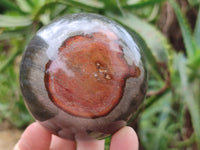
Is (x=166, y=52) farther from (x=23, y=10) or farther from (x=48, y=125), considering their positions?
(x=23, y=10)

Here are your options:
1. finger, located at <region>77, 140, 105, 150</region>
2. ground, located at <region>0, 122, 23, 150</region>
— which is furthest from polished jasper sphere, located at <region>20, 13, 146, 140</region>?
ground, located at <region>0, 122, 23, 150</region>

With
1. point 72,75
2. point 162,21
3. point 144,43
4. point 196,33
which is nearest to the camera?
point 72,75

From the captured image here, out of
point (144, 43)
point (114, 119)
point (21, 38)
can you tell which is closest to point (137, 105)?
point (114, 119)

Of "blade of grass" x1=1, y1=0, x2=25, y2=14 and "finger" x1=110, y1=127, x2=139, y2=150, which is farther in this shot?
"blade of grass" x1=1, y1=0, x2=25, y2=14

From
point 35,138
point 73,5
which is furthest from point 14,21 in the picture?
point 35,138

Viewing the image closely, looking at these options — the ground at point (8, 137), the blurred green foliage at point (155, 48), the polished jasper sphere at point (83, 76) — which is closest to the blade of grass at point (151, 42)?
the blurred green foliage at point (155, 48)

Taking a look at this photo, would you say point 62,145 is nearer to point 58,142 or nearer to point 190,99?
point 58,142

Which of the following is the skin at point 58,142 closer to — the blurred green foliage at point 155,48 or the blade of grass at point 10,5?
the blurred green foliage at point 155,48

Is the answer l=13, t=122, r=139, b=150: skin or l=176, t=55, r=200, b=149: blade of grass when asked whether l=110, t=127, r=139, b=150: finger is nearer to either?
l=13, t=122, r=139, b=150: skin
